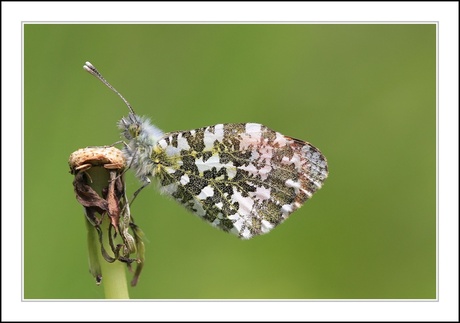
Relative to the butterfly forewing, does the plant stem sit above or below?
below

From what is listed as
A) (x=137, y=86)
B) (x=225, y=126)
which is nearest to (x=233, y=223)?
(x=225, y=126)

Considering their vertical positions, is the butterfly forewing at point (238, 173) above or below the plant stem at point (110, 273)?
above

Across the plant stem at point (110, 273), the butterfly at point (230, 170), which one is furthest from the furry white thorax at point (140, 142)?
the plant stem at point (110, 273)

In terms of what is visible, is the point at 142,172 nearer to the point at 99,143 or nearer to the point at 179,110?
the point at 99,143

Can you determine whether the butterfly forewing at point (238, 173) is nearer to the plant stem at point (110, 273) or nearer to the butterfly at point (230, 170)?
the butterfly at point (230, 170)

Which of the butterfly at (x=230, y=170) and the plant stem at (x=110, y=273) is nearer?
the plant stem at (x=110, y=273)

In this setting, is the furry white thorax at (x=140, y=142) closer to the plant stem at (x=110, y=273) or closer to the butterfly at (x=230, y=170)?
the butterfly at (x=230, y=170)

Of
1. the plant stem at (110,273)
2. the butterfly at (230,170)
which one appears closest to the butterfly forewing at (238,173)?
the butterfly at (230,170)

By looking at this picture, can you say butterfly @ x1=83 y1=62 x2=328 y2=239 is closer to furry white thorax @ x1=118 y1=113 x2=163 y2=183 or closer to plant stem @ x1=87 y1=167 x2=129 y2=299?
furry white thorax @ x1=118 y1=113 x2=163 y2=183

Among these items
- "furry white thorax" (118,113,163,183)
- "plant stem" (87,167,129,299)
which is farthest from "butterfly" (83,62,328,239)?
"plant stem" (87,167,129,299)

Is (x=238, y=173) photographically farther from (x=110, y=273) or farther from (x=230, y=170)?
(x=110, y=273)
